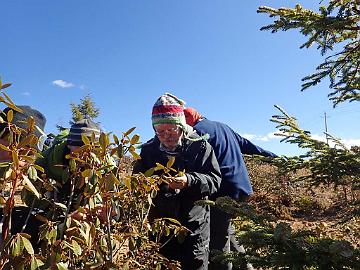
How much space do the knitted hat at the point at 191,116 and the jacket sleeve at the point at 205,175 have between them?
90 cm

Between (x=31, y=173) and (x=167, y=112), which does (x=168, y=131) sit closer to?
(x=167, y=112)

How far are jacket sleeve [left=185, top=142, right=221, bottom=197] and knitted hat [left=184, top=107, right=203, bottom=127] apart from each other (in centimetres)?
90

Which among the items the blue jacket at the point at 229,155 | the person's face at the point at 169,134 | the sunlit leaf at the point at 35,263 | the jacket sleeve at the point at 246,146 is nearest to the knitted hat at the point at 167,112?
the person's face at the point at 169,134

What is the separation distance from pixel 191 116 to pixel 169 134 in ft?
3.38

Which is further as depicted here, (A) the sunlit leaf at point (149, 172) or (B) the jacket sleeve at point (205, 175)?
(B) the jacket sleeve at point (205, 175)

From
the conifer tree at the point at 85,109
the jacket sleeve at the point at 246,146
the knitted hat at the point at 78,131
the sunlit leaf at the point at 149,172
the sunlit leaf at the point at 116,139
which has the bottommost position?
the sunlit leaf at the point at 149,172

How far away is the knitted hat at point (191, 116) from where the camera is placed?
11.6 ft

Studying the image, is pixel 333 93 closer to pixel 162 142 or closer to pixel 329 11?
pixel 329 11

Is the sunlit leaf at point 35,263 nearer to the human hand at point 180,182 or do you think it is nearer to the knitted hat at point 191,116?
the human hand at point 180,182

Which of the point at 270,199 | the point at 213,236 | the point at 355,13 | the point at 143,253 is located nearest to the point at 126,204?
the point at 143,253

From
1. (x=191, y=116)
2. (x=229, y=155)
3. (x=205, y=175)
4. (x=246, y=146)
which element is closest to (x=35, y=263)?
(x=205, y=175)

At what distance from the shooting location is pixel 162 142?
263 cm

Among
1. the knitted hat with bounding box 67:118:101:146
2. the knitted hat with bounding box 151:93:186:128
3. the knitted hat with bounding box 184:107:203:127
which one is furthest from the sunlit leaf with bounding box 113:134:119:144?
the knitted hat with bounding box 184:107:203:127

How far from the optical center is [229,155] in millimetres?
3197
